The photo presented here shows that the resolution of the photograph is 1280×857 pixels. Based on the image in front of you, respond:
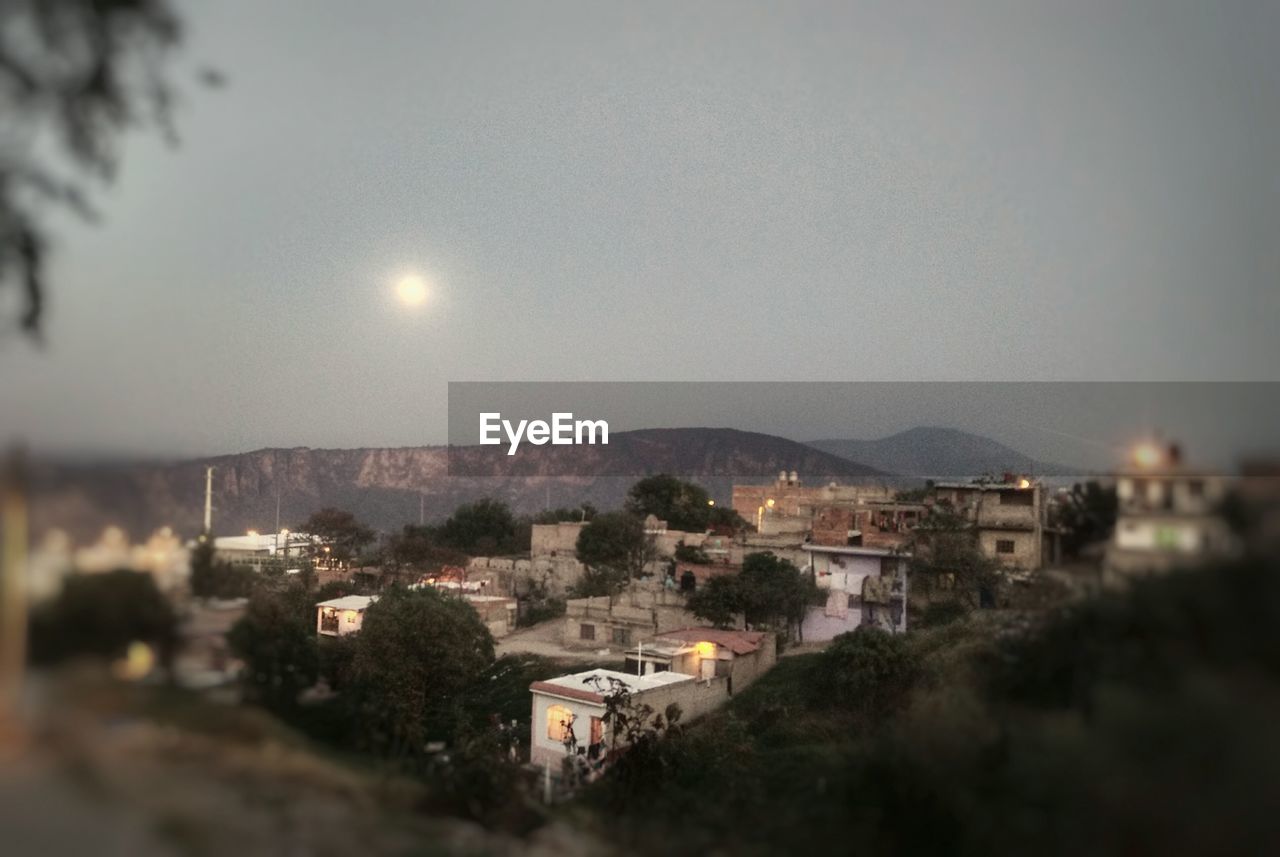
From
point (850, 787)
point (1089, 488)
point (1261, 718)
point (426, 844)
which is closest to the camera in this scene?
point (1261, 718)

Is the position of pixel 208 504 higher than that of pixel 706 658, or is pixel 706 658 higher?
pixel 208 504

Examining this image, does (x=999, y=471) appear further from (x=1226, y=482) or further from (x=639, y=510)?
(x=1226, y=482)

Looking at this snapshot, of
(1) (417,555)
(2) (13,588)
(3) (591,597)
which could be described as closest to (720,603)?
(3) (591,597)

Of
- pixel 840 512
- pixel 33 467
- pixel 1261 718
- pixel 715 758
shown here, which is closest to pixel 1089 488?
pixel 1261 718

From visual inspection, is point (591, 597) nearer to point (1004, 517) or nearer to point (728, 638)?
point (728, 638)

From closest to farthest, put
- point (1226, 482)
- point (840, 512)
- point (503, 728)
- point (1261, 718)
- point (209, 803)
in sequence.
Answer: point (1261, 718) → point (209, 803) → point (1226, 482) → point (503, 728) → point (840, 512)

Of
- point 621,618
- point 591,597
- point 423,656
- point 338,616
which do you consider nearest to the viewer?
point 423,656

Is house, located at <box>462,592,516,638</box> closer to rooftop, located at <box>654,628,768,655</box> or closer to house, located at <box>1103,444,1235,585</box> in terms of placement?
rooftop, located at <box>654,628,768,655</box>
